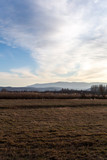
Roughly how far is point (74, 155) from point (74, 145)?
37.5 inches

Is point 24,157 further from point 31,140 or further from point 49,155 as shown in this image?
point 31,140

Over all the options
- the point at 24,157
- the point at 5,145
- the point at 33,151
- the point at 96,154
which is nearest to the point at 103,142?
the point at 96,154

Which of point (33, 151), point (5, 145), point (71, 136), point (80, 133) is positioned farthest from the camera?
point (80, 133)

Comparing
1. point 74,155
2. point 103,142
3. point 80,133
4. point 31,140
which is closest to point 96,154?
point 74,155

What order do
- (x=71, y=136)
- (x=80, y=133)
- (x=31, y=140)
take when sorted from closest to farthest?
(x=31, y=140)
(x=71, y=136)
(x=80, y=133)

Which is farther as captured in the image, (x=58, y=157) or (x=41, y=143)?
(x=41, y=143)

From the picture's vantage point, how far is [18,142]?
6508 mm

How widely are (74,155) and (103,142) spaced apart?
6.98 feet

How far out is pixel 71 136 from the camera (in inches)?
291

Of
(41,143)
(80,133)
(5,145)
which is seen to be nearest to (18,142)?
(5,145)

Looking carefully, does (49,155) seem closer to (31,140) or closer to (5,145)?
(31,140)

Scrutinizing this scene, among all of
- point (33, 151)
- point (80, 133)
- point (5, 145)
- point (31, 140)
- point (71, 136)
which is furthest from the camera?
point (80, 133)

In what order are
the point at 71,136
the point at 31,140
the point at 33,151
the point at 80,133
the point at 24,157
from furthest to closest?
1. the point at 80,133
2. the point at 71,136
3. the point at 31,140
4. the point at 33,151
5. the point at 24,157

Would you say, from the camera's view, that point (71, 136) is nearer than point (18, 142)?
No
